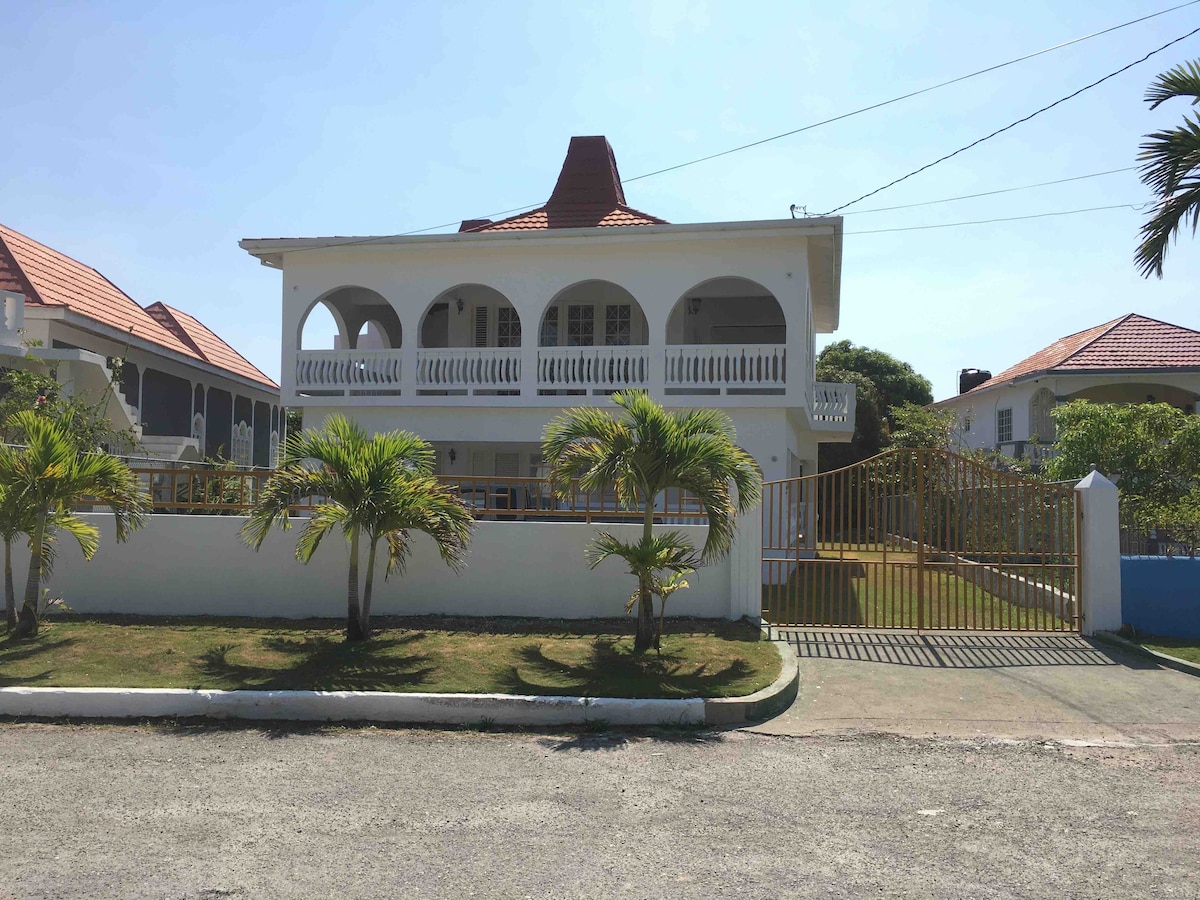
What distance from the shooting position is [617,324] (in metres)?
18.5

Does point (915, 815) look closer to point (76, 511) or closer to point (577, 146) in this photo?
point (76, 511)

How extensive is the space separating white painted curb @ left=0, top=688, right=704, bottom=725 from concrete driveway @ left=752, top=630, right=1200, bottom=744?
47.5 inches

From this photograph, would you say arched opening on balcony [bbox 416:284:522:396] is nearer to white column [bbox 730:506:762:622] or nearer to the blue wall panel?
white column [bbox 730:506:762:622]

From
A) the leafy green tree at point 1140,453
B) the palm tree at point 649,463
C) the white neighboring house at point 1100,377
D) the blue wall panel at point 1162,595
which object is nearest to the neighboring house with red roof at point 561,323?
the leafy green tree at point 1140,453

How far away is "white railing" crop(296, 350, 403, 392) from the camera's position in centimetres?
1648

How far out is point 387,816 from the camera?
5.22 metres

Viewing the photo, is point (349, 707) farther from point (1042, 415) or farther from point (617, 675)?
point (1042, 415)

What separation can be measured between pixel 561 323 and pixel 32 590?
11.1 m

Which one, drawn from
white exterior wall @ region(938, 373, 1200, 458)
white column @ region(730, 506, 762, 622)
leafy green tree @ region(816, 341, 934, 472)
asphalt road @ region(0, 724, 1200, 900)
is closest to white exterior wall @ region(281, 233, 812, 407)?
white column @ region(730, 506, 762, 622)

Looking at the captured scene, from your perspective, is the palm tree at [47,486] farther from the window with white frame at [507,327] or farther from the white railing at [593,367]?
the window with white frame at [507,327]

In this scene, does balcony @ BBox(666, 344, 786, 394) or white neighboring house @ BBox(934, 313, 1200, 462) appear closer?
balcony @ BBox(666, 344, 786, 394)

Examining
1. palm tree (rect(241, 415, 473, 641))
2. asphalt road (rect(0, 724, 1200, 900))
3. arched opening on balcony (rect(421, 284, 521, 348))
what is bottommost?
asphalt road (rect(0, 724, 1200, 900))

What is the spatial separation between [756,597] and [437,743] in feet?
15.6

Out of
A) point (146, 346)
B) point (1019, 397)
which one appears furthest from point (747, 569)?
point (1019, 397)
